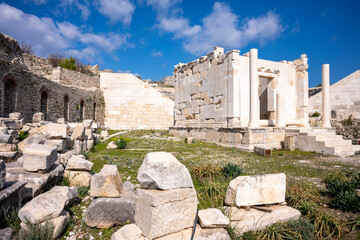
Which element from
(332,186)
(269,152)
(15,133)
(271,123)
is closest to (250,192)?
(332,186)

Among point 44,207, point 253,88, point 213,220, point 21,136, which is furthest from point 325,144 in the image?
point 21,136

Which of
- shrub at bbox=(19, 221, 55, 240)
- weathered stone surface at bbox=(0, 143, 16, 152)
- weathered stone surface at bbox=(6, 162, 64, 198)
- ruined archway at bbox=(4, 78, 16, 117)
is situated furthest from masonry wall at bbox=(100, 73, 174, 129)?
shrub at bbox=(19, 221, 55, 240)

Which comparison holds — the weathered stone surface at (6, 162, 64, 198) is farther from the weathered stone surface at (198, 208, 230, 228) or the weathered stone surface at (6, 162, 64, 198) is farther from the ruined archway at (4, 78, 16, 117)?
the ruined archway at (4, 78, 16, 117)

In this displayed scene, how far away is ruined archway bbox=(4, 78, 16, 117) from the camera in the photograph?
11.0 meters

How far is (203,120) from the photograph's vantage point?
1379 centimetres

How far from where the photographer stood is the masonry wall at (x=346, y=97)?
18188 mm

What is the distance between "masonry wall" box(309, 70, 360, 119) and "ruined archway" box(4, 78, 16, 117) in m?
23.9

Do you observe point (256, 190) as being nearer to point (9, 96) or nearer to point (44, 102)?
point (9, 96)

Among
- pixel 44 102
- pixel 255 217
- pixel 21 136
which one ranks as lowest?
pixel 255 217

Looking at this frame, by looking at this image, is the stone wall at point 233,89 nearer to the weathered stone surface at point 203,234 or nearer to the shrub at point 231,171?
the shrub at point 231,171

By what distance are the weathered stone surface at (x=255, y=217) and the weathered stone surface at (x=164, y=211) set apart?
0.84 m

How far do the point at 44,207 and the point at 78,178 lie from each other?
6.19ft

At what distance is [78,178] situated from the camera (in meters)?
4.86

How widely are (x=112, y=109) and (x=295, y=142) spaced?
1778 centimetres
